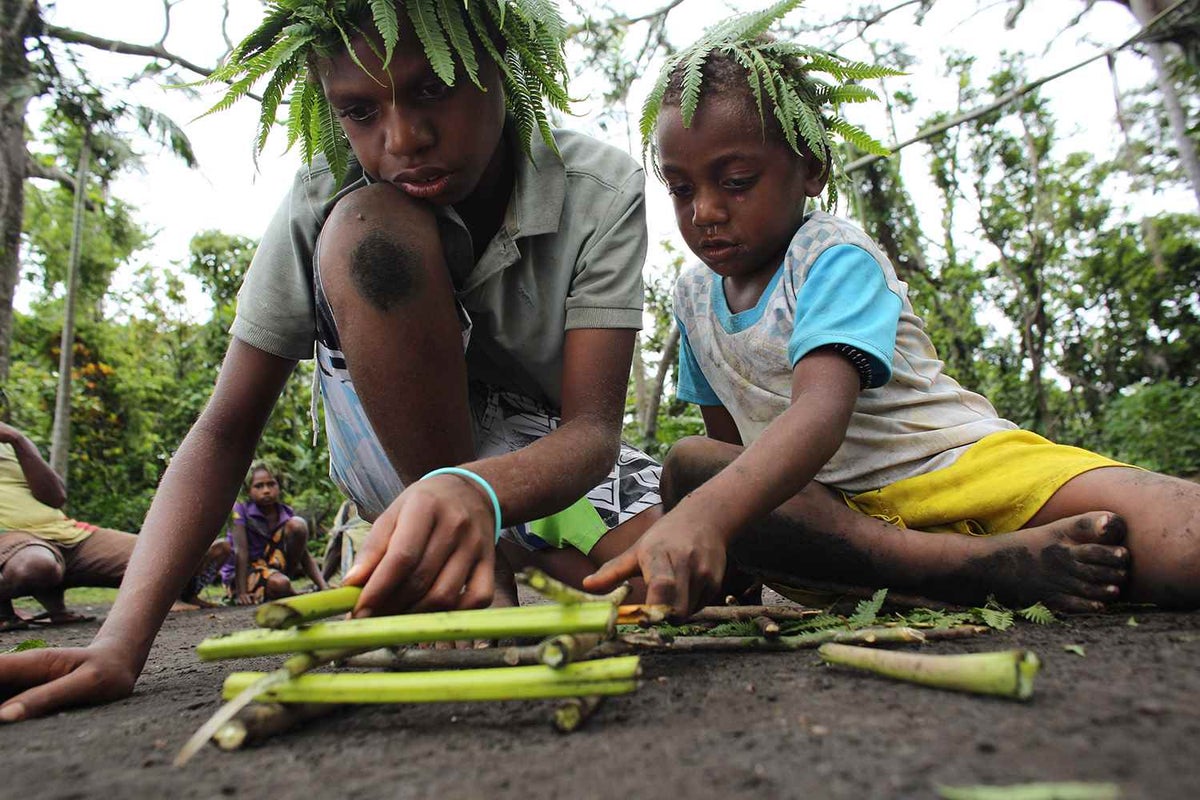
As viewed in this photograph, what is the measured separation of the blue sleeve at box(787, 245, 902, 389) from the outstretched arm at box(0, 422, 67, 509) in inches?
199

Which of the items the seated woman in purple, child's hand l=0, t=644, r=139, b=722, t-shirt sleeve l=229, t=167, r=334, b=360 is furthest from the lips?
the seated woman in purple

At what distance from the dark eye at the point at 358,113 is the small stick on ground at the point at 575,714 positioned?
139cm

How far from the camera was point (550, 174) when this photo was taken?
2256 mm

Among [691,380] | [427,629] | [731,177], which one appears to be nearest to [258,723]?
[427,629]

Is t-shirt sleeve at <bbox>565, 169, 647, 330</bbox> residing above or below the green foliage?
above

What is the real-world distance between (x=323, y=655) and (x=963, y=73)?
48.2 ft

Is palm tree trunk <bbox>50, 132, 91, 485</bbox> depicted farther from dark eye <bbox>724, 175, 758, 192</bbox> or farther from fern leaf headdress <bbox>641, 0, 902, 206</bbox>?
dark eye <bbox>724, 175, 758, 192</bbox>

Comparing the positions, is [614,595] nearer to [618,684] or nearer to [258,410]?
[618,684]

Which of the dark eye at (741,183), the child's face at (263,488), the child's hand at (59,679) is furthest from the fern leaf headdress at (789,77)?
the child's face at (263,488)

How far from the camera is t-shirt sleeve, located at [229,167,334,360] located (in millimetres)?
2139

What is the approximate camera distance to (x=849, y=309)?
197 centimetres

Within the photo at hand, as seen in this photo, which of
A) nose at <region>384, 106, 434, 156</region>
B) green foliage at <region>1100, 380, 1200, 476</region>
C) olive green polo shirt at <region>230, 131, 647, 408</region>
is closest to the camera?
nose at <region>384, 106, 434, 156</region>

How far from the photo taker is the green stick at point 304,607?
1.14 m

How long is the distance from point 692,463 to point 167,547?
125cm
